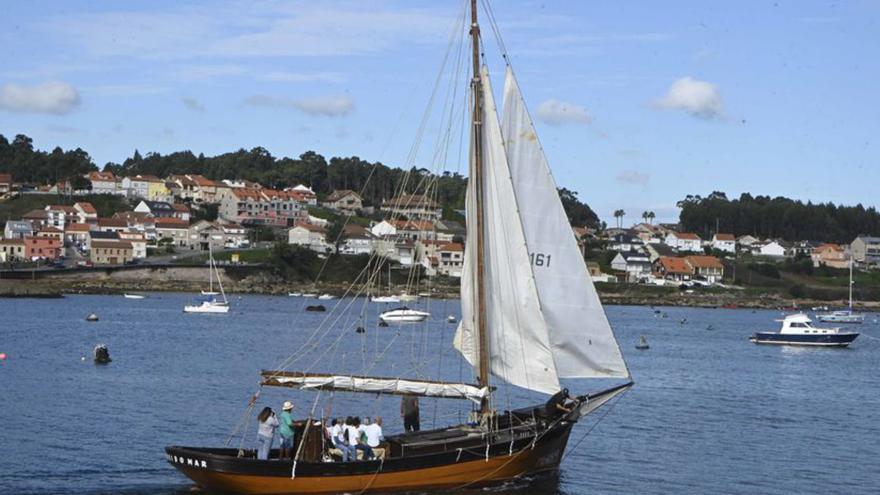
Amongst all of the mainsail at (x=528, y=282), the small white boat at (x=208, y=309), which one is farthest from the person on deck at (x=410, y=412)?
the small white boat at (x=208, y=309)

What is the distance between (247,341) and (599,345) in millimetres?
58963

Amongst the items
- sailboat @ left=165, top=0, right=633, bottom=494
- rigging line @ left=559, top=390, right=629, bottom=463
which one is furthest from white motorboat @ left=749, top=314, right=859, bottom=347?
sailboat @ left=165, top=0, right=633, bottom=494

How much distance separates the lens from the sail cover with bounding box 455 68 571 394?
34562 millimetres

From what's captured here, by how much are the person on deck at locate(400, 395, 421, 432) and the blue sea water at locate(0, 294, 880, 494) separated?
28.1 inches

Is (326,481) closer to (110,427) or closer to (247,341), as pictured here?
(110,427)

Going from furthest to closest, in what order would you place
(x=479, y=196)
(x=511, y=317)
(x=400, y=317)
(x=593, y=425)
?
(x=400, y=317), (x=593, y=425), (x=511, y=317), (x=479, y=196)

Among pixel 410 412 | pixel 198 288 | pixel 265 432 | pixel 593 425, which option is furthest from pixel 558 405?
pixel 198 288

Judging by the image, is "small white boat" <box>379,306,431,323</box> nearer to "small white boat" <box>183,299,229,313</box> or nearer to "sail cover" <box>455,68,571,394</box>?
"small white boat" <box>183,299,229,313</box>

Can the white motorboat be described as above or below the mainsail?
below

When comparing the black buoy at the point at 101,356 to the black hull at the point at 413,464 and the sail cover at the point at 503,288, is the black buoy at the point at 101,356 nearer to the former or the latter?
the black hull at the point at 413,464

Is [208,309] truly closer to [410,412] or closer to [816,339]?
[816,339]

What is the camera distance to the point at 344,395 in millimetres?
53094

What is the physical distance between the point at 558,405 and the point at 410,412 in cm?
433

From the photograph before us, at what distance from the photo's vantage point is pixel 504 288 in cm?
3494
